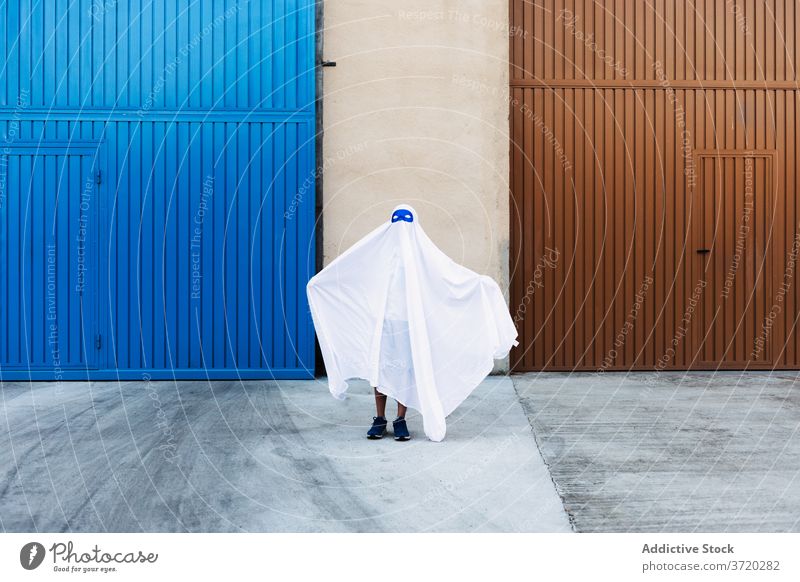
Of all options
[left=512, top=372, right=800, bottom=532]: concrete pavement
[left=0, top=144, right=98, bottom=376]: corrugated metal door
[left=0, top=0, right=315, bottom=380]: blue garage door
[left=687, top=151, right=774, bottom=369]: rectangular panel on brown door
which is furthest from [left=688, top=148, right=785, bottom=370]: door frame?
[left=0, top=144, right=98, bottom=376]: corrugated metal door

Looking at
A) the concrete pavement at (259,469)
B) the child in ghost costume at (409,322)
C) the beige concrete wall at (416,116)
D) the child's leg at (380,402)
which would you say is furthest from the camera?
the beige concrete wall at (416,116)

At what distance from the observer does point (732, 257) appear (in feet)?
33.0

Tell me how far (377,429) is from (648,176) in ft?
17.9

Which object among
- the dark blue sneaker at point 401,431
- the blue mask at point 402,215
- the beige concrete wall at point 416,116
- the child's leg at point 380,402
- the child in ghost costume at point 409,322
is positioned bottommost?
the dark blue sneaker at point 401,431

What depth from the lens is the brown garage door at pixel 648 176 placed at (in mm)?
10023

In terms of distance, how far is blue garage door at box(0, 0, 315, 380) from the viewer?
930 centimetres

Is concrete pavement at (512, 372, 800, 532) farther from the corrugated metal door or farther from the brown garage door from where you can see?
the corrugated metal door

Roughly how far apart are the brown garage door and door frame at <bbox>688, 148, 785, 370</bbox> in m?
0.02

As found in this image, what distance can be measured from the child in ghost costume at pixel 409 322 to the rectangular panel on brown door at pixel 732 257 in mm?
4504

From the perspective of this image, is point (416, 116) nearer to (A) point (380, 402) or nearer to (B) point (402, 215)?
(B) point (402, 215)

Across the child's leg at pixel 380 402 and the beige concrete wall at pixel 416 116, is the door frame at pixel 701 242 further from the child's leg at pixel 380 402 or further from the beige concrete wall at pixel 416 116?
the child's leg at pixel 380 402

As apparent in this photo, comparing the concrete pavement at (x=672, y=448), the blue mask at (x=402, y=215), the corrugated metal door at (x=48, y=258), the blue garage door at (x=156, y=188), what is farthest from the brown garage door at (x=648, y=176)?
the corrugated metal door at (x=48, y=258)

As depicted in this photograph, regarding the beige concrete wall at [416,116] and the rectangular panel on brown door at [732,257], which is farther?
the rectangular panel on brown door at [732,257]

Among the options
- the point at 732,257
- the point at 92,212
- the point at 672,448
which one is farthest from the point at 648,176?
the point at 92,212
